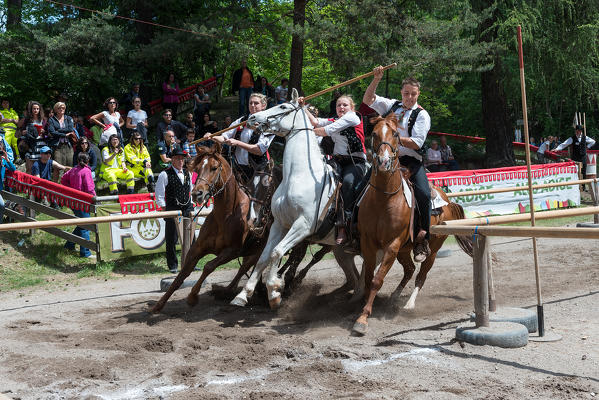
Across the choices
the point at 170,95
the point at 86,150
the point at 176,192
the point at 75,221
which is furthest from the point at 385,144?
the point at 170,95

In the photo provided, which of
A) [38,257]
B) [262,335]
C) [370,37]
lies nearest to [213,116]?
[370,37]

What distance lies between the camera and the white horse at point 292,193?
287 inches

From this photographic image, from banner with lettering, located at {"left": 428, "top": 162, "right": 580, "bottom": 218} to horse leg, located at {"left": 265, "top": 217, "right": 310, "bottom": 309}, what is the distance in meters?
8.19

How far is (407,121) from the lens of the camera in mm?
7805

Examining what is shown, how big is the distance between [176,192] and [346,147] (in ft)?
12.7

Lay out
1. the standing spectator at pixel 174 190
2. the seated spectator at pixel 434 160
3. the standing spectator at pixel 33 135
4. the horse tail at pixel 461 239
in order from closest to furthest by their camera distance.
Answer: the horse tail at pixel 461 239 < the standing spectator at pixel 174 190 < the standing spectator at pixel 33 135 < the seated spectator at pixel 434 160

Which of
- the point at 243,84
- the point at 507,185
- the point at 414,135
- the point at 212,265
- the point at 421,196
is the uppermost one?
the point at 243,84

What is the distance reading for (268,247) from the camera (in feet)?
24.9

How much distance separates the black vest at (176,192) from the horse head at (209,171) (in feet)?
9.64

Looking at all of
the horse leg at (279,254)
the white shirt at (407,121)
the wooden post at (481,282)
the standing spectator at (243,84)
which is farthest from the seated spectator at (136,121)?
the wooden post at (481,282)

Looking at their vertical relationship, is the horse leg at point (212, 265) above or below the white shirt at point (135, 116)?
below

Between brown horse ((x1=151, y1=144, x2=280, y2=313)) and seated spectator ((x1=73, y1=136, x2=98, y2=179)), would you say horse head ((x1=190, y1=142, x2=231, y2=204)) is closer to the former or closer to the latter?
brown horse ((x1=151, y1=144, x2=280, y2=313))

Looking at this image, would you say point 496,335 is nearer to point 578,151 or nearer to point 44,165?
point 44,165

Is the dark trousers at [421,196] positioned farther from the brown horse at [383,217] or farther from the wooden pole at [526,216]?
the wooden pole at [526,216]
